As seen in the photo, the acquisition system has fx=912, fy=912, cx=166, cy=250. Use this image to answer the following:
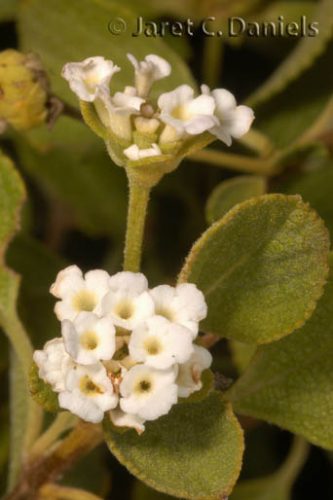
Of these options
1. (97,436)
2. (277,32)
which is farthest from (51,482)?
(277,32)

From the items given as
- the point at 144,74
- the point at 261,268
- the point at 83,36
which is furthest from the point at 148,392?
the point at 83,36

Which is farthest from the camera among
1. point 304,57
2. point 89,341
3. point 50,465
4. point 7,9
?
point 7,9

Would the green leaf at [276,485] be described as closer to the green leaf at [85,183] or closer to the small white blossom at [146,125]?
the green leaf at [85,183]

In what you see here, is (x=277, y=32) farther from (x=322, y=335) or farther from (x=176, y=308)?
(x=176, y=308)

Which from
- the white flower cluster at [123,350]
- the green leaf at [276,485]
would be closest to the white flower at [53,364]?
the white flower cluster at [123,350]

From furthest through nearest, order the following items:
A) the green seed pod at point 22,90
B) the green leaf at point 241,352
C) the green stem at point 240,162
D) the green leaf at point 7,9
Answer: the green leaf at point 7,9, the green stem at point 240,162, the green leaf at point 241,352, the green seed pod at point 22,90

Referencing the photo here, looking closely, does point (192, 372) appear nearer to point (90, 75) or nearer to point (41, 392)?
point (41, 392)
